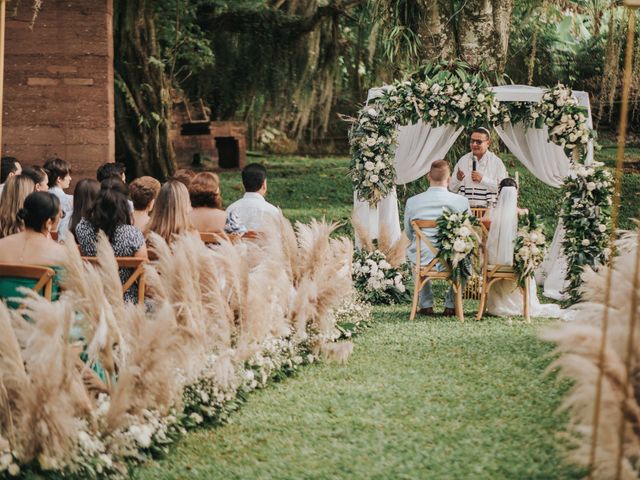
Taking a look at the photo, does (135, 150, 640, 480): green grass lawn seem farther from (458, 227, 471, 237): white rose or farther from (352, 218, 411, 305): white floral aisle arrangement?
(352, 218, 411, 305): white floral aisle arrangement

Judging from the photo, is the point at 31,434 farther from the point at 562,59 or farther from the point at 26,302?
the point at 562,59

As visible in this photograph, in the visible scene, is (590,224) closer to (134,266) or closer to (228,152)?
(134,266)

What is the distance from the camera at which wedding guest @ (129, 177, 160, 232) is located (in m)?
6.91

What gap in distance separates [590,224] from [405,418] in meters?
3.92

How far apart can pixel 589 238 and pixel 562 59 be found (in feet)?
31.0

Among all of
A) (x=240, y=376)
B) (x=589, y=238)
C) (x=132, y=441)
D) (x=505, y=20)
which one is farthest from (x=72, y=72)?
(x=132, y=441)

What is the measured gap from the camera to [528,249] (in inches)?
330

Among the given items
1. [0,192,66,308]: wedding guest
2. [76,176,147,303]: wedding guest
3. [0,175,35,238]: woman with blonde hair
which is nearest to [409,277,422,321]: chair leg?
[76,176,147,303]: wedding guest

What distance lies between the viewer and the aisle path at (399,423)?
4.61 meters

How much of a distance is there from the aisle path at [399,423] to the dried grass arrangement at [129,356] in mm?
181

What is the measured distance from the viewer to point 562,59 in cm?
1753

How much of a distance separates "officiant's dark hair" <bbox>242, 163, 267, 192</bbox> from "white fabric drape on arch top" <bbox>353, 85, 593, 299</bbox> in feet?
9.67

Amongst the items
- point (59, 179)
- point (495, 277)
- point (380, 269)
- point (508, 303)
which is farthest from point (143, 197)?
point (508, 303)

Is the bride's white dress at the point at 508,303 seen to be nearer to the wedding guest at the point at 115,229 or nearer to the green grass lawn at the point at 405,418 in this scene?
the green grass lawn at the point at 405,418
